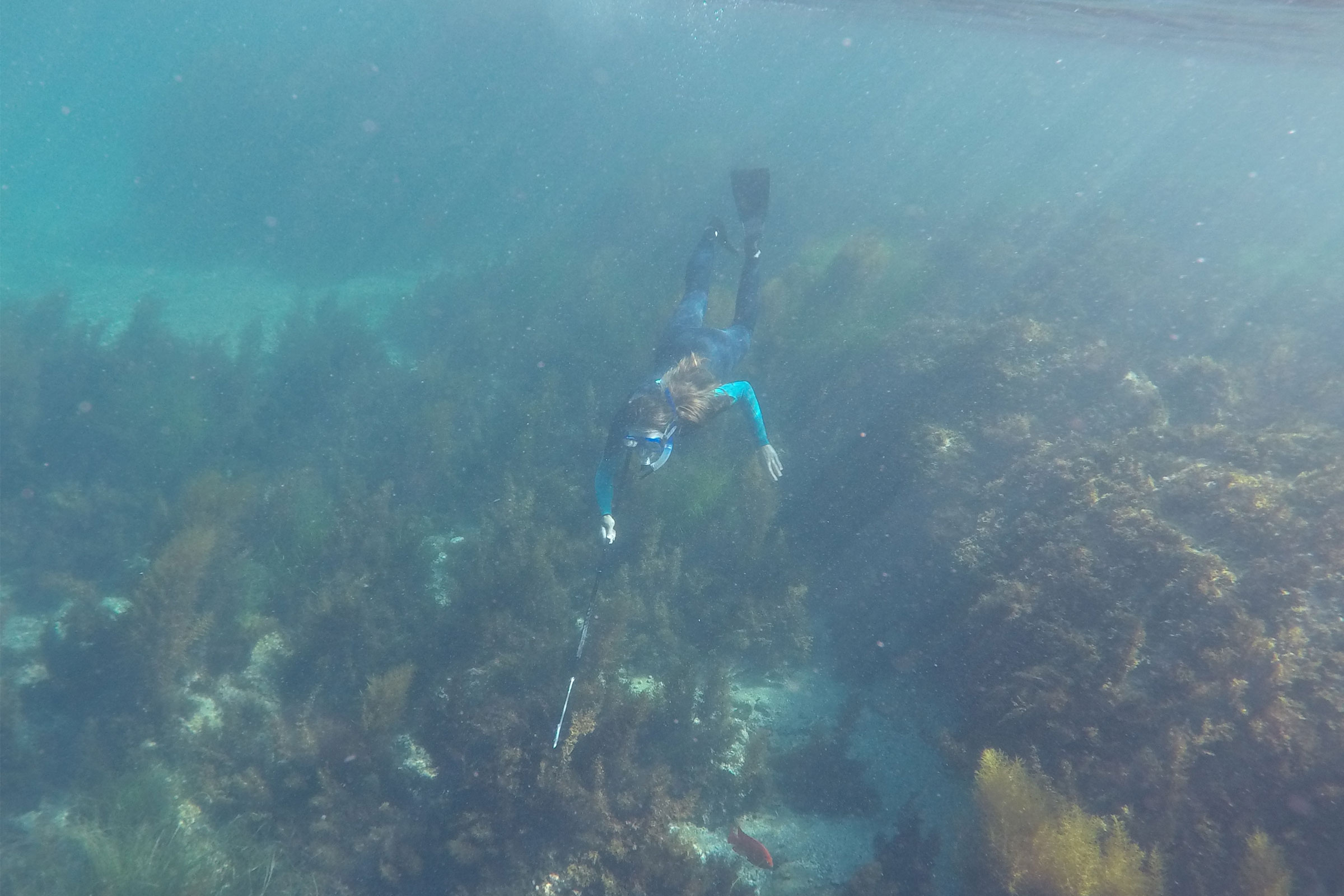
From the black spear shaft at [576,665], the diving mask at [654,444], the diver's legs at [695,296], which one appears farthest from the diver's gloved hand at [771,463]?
the diver's legs at [695,296]

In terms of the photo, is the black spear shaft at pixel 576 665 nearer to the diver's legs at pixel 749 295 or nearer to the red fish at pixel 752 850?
the red fish at pixel 752 850

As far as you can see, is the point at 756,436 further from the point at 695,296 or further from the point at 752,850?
the point at 752,850

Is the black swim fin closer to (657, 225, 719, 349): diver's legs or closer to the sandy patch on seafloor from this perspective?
(657, 225, 719, 349): diver's legs

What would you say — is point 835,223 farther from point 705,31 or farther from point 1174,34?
point 705,31

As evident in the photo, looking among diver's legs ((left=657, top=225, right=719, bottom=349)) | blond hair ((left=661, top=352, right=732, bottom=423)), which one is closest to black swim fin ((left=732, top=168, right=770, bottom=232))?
diver's legs ((left=657, top=225, right=719, bottom=349))

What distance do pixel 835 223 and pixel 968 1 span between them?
423 inches

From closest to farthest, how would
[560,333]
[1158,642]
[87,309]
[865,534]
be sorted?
[1158,642] → [865,534] → [560,333] → [87,309]

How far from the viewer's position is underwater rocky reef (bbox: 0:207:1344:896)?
4.22 metres

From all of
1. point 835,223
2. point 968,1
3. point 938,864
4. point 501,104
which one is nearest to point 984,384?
point 938,864

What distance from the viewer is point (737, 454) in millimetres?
8711

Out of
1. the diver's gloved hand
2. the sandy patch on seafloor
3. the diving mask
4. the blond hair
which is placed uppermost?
the blond hair

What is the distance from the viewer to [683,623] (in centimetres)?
664

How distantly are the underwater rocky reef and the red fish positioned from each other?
0.12 m

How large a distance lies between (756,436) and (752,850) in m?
3.74
